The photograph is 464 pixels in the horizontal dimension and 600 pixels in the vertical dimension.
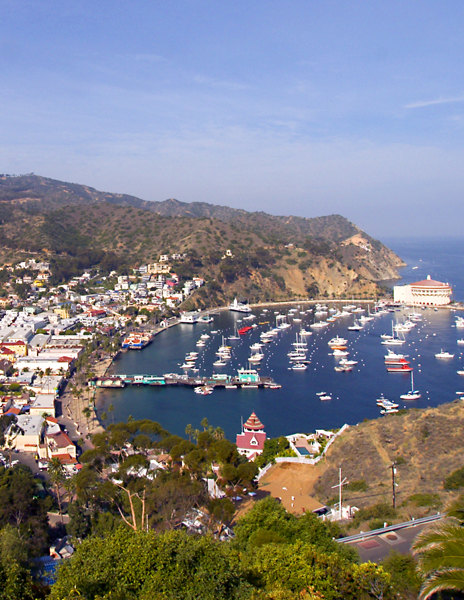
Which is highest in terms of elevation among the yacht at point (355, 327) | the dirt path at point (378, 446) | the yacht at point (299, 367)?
the yacht at point (355, 327)

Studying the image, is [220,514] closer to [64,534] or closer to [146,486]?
[146,486]

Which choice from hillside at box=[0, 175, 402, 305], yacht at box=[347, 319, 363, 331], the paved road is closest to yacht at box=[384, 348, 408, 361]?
yacht at box=[347, 319, 363, 331]

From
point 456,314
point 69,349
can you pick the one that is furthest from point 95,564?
point 456,314

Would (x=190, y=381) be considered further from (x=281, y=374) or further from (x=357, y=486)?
(x=357, y=486)

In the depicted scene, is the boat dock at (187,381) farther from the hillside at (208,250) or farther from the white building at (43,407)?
the hillside at (208,250)

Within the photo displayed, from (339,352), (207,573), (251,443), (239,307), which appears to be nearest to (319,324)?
(339,352)

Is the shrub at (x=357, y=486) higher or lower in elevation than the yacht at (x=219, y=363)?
higher

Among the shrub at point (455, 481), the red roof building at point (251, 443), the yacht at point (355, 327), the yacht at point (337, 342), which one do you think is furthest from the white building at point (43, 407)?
the yacht at point (355, 327)

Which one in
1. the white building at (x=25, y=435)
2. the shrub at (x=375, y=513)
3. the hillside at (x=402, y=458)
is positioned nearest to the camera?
the shrub at (x=375, y=513)
